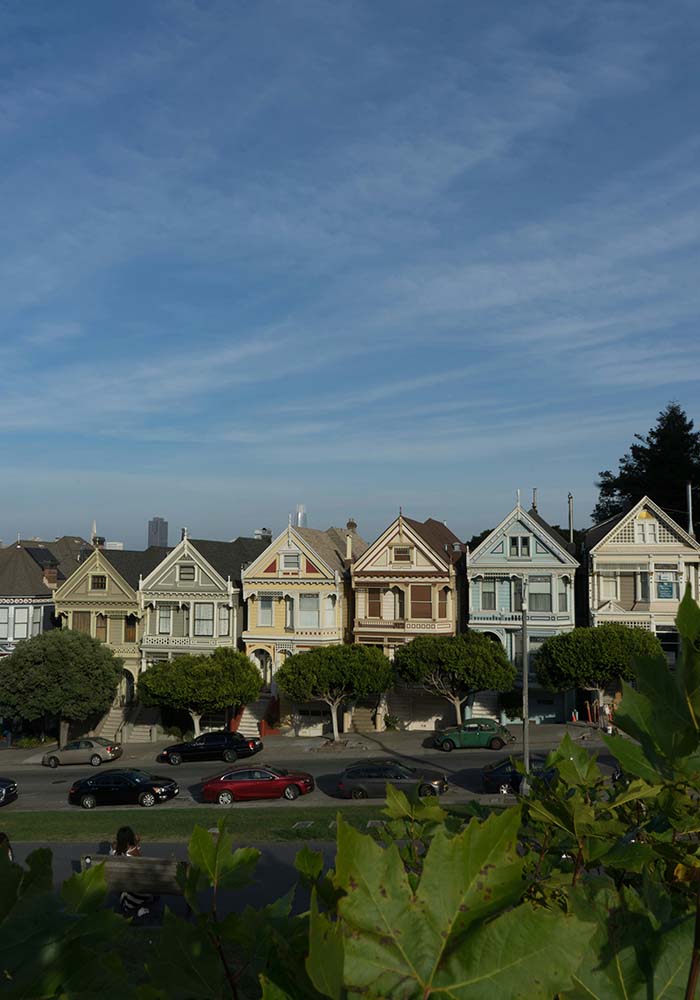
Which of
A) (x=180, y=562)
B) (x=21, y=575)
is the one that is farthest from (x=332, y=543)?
(x=21, y=575)

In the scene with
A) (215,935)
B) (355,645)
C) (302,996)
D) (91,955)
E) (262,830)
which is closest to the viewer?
(302,996)

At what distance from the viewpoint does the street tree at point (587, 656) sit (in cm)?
4266

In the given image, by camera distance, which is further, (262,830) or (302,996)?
(262,830)

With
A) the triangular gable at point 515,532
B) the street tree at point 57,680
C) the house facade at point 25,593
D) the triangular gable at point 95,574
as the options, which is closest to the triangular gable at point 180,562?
the triangular gable at point 95,574

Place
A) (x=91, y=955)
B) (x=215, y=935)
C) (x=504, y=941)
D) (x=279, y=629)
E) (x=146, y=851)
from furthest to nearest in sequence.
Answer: (x=279, y=629)
(x=146, y=851)
(x=215, y=935)
(x=91, y=955)
(x=504, y=941)

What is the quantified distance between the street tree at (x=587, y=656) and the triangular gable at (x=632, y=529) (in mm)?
4680

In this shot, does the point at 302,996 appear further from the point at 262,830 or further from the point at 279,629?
the point at 279,629

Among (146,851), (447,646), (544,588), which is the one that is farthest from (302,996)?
(544,588)

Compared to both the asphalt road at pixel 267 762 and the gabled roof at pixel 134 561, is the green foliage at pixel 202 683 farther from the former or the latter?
the gabled roof at pixel 134 561

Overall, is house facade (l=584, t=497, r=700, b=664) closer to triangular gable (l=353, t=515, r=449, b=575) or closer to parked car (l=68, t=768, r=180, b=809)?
triangular gable (l=353, t=515, r=449, b=575)

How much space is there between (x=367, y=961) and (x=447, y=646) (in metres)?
43.7

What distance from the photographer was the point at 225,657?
4712 centimetres

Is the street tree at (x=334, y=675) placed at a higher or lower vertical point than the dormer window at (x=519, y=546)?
lower

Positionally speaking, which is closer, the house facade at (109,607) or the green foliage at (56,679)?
the green foliage at (56,679)
